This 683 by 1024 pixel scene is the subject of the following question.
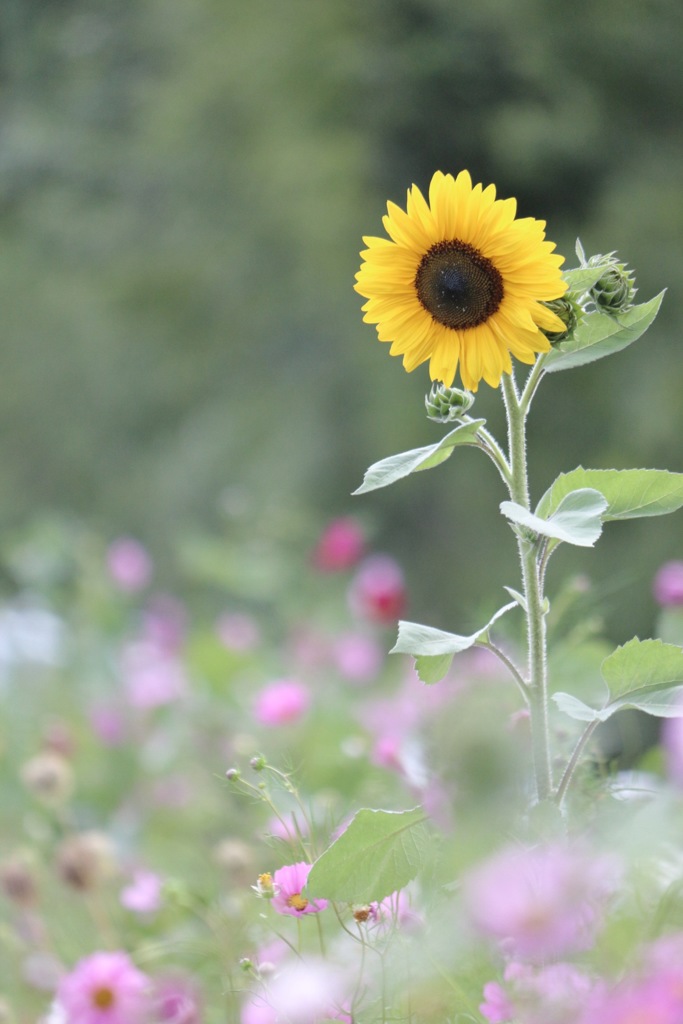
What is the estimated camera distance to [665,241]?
5.08 feet

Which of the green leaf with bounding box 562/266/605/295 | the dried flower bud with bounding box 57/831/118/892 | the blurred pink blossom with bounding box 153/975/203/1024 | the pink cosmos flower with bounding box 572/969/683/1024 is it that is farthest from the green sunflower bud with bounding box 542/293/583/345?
the dried flower bud with bounding box 57/831/118/892

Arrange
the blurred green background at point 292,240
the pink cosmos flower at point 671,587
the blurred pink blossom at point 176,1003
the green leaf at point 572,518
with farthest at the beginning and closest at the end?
the blurred green background at point 292,240
the pink cosmos flower at point 671,587
the blurred pink blossom at point 176,1003
the green leaf at point 572,518

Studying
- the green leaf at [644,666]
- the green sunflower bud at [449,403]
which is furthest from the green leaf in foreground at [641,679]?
the green sunflower bud at [449,403]

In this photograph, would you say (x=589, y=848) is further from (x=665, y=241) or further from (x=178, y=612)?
(x=178, y=612)

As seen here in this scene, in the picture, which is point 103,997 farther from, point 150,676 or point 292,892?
point 150,676

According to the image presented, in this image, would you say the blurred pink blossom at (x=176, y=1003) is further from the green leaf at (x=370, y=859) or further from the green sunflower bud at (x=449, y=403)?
the green sunflower bud at (x=449, y=403)

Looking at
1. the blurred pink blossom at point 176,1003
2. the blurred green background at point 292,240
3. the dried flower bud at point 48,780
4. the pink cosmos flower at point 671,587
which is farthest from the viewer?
the blurred green background at point 292,240

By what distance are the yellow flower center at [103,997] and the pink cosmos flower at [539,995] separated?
228 millimetres

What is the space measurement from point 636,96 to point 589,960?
1.57 metres

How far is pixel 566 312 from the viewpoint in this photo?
1.26 ft

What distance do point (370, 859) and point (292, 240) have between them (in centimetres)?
181

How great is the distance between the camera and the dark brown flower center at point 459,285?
39cm

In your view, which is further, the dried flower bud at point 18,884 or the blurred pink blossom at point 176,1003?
the dried flower bud at point 18,884

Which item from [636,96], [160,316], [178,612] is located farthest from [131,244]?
[636,96]
